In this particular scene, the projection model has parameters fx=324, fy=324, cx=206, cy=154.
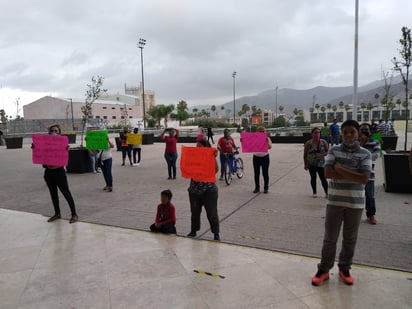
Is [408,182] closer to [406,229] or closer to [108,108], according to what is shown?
[406,229]

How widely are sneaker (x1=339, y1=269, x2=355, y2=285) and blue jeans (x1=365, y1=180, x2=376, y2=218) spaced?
7.88ft

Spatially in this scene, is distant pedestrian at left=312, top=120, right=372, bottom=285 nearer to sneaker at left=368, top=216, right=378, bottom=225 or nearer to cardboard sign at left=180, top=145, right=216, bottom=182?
cardboard sign at left=180, top=145, right=216, bottom=182

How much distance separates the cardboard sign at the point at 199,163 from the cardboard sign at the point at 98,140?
14.1ft

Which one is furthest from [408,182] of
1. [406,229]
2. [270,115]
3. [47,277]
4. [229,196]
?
[270,115]

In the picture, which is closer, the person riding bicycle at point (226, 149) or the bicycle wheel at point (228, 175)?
the bicycle wheel at point (228, 175)

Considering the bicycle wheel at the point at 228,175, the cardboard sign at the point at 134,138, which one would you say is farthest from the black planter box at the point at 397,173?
the cardboard sign at the point at 134,138

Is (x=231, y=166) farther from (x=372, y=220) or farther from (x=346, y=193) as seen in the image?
(x=346, y=193)

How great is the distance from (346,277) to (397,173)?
541 centimetres

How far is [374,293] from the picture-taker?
329 centimetres

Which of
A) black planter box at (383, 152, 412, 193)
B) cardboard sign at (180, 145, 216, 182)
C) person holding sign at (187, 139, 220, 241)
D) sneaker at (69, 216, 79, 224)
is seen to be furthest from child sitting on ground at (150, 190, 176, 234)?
black planter box at (383, 152, 412, 193)

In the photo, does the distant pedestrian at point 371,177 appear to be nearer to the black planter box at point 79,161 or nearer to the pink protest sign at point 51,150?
the pink protest sign at point 51,150

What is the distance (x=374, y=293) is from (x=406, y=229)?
255 cm

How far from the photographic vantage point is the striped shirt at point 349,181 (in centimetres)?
330

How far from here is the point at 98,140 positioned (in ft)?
29.8
